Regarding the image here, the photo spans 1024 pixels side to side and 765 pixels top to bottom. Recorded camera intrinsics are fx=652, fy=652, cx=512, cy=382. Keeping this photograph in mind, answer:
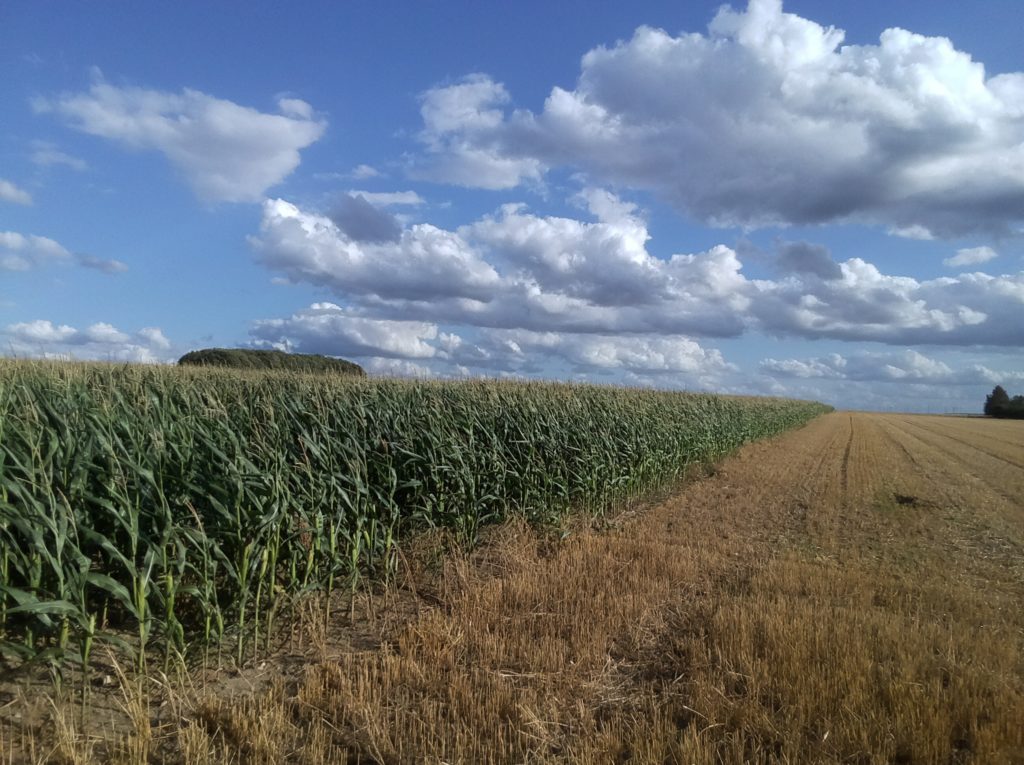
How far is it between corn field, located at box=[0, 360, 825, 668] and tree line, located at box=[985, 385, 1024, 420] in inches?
4876

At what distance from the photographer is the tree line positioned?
10788 centimetres

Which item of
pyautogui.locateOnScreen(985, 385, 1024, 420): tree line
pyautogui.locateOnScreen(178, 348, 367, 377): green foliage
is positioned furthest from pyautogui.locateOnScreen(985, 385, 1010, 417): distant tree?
pyautogui.locateOnScreen(178, 348, 367, 377): green foliage

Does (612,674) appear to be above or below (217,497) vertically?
below

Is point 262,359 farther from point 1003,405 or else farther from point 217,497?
point 1003,405

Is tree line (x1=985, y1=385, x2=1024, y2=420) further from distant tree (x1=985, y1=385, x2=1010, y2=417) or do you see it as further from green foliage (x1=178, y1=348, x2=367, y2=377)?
green foliage (x1=178, y1=348, x2=367, y2=377)

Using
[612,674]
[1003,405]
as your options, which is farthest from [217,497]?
[1003,405]

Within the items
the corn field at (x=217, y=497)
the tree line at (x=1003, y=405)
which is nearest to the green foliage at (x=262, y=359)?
the corn field at (x=217, y=497)

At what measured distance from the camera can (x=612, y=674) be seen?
5148mm

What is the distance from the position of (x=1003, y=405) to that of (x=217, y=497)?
462 feet

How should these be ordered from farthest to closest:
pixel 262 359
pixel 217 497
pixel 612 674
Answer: pixel 262 359 < pixel 217 497 < pixel 612 674

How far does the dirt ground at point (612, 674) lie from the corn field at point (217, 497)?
461mm

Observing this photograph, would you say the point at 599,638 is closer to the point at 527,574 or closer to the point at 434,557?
the point at 527,574

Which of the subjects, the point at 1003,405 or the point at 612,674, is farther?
the point at 1003,405

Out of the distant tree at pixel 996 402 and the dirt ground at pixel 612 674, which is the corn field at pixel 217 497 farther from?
the distant tree at pixel 996 402
